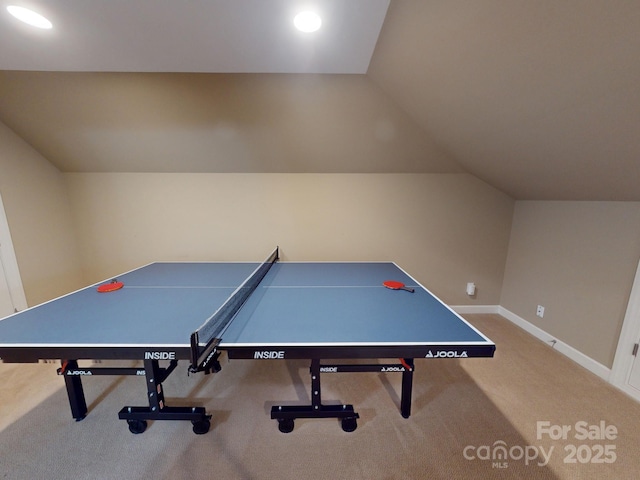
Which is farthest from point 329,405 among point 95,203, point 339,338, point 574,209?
point 95,203

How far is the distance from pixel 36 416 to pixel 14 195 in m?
2.05

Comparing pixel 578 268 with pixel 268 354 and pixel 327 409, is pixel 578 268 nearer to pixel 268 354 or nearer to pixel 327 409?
pixel 327 409

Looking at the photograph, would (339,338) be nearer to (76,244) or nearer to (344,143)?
(344,143)

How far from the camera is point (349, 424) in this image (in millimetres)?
1526

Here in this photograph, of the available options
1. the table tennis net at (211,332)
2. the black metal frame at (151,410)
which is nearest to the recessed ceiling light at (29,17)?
the table tennis net at (211,332)

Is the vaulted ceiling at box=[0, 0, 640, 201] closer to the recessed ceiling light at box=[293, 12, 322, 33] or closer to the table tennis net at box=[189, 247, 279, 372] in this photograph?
the recessed ceiling light at box=[293, 12, 322, 33]

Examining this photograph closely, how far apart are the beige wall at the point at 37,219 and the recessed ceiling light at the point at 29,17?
1.69 m

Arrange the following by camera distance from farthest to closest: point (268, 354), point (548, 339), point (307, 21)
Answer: point (548, 339) → point (307, 21) → point (268, 354)

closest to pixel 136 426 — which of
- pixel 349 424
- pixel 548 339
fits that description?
pixel 349 424

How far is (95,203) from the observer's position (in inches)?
112

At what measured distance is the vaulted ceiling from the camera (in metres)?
1.18

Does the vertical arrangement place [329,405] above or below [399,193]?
below

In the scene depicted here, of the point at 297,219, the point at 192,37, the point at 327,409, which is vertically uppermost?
the point at 192,37

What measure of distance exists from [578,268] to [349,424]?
245cm
